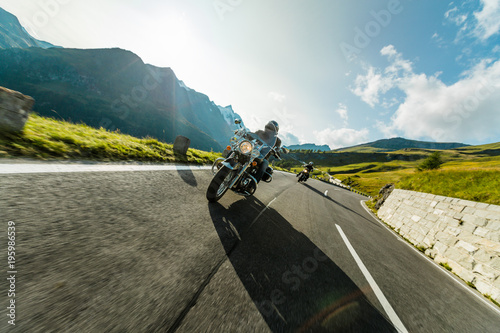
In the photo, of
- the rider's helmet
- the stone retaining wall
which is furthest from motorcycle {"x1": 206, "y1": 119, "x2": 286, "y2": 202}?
the stone retaining wall

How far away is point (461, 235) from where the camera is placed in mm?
4902

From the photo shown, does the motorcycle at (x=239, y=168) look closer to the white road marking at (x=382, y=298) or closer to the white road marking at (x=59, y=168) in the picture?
the white road marking at (x=59, y=168)

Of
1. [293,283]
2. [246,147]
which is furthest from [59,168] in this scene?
[293,283]

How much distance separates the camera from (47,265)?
1.45 m

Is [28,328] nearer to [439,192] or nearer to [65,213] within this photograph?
[65,213]

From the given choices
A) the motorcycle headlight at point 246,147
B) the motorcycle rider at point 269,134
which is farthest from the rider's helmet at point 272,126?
the motorcycle headlight at point 246,147

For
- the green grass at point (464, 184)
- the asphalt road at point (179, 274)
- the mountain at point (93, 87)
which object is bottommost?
the mountain at point (93, 87)

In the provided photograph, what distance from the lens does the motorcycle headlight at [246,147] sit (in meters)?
4.20

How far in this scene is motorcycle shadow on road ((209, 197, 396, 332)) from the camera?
5.89 feet

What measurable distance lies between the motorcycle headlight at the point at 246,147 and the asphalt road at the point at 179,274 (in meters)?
1.48

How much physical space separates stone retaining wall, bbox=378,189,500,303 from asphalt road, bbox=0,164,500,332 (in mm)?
832

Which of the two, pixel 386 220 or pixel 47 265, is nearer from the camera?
pixel 47 265

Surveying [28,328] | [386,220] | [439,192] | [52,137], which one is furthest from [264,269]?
[386,220]

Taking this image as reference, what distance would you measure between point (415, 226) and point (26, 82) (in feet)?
782
